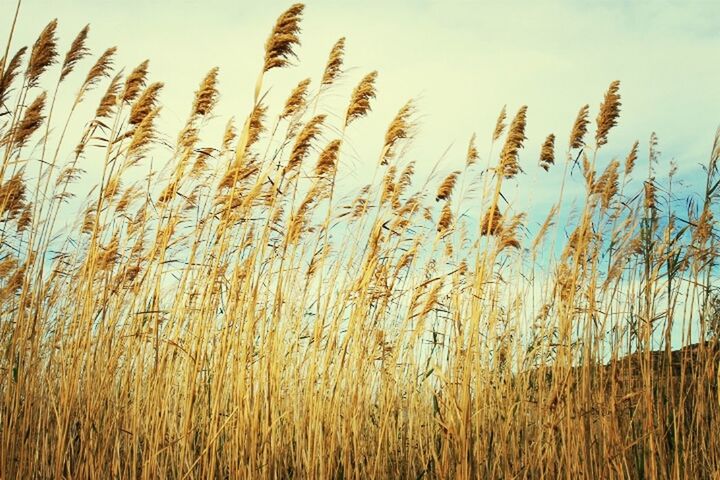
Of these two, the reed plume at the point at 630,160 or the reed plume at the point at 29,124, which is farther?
the reed plume at the point at 630,160

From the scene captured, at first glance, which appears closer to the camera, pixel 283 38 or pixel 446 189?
pixel 283 38

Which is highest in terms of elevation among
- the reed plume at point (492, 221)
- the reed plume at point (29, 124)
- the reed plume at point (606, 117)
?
the reed plume at point (606, 117)

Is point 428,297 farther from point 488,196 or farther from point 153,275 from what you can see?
point 153,275

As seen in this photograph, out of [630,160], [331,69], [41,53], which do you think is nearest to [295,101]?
[331,69]

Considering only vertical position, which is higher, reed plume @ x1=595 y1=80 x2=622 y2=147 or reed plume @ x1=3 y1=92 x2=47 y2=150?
reed plume @ x1=595 y1=80 x2=622 y2=147

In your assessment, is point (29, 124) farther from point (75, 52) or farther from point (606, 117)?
point (606, 117)

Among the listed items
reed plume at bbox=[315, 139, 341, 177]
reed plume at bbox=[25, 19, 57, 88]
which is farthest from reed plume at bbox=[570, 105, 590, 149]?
reed plume at bbox=[25, 19, 57, 88]

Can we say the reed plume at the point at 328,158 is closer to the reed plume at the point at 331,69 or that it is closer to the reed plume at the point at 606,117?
the reed plume at the point at 331,69

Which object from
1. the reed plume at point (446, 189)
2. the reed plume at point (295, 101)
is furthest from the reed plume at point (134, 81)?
the reed plume at point (446, 189)

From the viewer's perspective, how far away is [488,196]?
3.73 metres

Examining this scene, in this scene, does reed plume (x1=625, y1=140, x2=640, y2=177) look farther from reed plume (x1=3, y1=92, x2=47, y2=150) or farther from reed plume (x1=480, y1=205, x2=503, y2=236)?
reed plume (x1=3, y1=92, x2=47, y2=150)

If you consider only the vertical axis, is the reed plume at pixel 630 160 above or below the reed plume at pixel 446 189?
above

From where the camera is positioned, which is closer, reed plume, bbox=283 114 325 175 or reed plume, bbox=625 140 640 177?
reed plume, bbox=283 114 325 175

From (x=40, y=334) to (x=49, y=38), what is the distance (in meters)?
1.58
